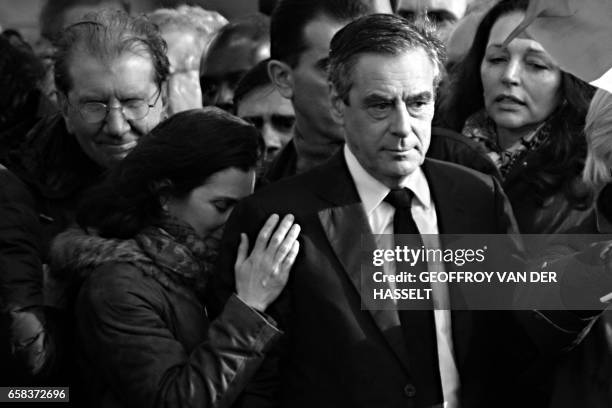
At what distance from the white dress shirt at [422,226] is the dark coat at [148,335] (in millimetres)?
396

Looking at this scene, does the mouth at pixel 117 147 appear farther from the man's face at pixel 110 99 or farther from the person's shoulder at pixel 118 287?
the person's shoulder at pixel 118 287

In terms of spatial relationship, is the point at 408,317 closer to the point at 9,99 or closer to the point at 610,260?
the point at 610,260

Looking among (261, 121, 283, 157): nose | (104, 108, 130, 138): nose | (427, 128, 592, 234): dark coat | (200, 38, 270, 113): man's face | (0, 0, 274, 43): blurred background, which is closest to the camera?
(427, 128, 592, 234): dark coat

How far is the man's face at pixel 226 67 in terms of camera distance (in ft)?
17.1

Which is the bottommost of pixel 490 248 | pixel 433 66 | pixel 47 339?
pixel 47 339

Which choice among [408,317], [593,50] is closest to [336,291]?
[408,317]

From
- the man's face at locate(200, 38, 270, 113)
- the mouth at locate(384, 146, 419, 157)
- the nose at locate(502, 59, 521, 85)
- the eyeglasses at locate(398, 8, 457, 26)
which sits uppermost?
the eyeglasses at locate(398, 8, 457, 26)

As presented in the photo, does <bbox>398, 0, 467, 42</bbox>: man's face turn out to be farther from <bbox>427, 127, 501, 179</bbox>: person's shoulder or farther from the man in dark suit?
the man in dark suit

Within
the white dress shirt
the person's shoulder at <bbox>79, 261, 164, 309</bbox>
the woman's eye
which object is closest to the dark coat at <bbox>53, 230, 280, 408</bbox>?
the person's shoulder at <bbox>79, 261, 164, 309</bbox>

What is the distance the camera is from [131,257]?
3648 millimetres

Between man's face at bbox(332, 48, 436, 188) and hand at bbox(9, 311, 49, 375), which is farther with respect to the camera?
hand at bbox(9, 311, 49, 375)

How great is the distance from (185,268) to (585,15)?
1.27 meters

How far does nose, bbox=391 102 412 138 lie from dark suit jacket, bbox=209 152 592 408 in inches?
7.9

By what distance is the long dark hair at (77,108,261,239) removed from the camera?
3744 mm
